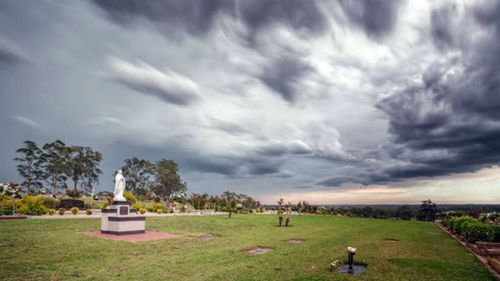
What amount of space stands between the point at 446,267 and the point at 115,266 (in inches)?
431

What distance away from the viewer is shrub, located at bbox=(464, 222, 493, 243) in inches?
671

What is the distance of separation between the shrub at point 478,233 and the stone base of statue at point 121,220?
18.1 m

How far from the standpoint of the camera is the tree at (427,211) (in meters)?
46.0

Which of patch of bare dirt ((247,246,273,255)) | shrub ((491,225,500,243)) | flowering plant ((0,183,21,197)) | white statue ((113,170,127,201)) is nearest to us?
patch of bare dirt ((247,246,273,255))

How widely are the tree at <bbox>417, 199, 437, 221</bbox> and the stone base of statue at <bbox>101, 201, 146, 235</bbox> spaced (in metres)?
39.7

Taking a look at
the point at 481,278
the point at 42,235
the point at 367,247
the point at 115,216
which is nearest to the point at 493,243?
the point at 367,247

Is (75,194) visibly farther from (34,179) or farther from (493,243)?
(493,243)

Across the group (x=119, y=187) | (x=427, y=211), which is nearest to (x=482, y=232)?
(x=119, y=187)

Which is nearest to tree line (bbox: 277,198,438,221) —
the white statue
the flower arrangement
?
the white statue

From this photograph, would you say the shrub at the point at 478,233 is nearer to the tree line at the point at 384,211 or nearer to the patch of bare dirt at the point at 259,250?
the patch of bare dirt at the point at 259,250

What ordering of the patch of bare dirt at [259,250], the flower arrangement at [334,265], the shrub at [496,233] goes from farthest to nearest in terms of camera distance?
the shrub at [496,233], the patch of bare dirt at [259,250], the flower arrangement at [334,265]

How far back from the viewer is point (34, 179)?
66.8m

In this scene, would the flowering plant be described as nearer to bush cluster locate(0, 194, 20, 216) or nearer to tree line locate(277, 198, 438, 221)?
bush cluster locate(0, 194, 20, 216)

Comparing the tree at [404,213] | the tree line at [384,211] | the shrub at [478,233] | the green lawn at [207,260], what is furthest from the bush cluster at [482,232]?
the tree at [404,213]
